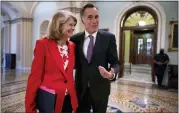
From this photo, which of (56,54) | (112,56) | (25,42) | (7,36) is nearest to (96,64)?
(112,56)

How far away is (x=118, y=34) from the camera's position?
A: 7.43m

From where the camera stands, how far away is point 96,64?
1.45 metres

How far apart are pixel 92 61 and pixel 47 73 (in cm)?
39

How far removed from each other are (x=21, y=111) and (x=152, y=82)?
516 centimetres

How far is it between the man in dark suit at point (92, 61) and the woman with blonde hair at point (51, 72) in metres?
0.19

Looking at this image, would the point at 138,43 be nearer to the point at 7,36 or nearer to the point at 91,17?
the point at 7,36

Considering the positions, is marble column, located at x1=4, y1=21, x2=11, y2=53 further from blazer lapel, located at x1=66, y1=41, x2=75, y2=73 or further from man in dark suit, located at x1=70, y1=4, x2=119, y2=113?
blazer lapel, located at x1=66, y1=41, x2=75, y2=73

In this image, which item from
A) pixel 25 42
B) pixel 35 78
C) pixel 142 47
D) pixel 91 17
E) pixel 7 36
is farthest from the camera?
pixel 142 47

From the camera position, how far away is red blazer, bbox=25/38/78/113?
1.22 m

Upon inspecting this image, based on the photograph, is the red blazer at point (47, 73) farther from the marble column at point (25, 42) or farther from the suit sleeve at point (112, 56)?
the marble column at point (25, 42)

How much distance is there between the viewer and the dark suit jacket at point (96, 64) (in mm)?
1446

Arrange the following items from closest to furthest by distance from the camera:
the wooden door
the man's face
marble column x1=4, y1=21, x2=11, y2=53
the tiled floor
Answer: the man's face → the tiled floor → marble column x1=4, y1=21, x2=11, y2=53 → the wooden door

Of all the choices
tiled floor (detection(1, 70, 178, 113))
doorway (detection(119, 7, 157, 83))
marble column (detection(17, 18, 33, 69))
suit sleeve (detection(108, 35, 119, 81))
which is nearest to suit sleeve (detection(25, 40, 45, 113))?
suit sleeve (detection(108, 35, 119, 81))

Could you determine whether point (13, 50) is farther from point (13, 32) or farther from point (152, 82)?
point (152, 82)
